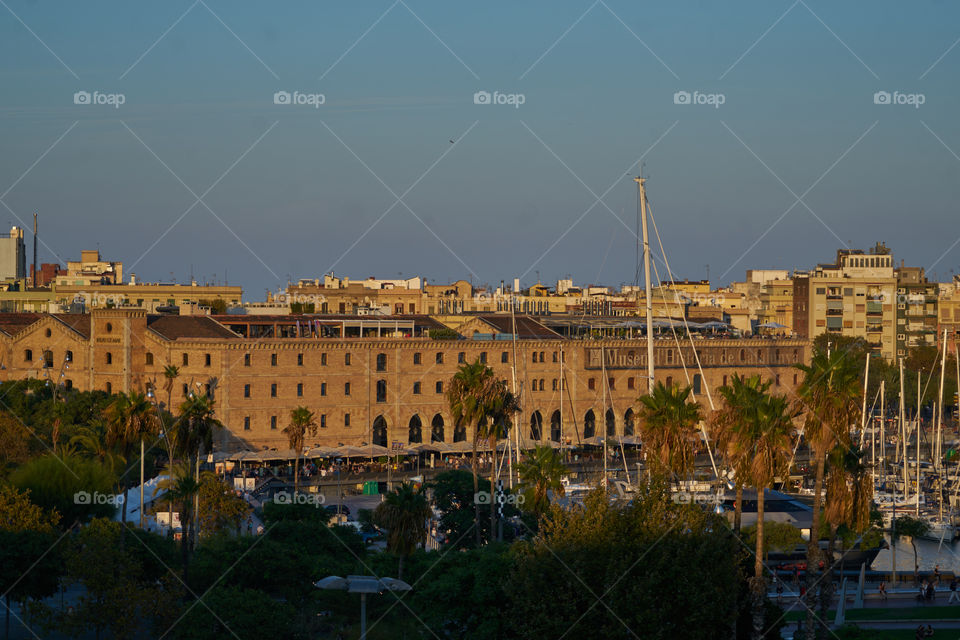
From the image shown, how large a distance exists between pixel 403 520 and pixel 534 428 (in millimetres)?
56512

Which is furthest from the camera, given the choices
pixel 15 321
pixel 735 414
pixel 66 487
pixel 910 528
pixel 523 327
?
pixel 523 327

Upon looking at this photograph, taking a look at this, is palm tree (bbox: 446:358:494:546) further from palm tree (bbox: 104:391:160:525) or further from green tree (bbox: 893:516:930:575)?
green tree (bbox: 893:516:930:575)

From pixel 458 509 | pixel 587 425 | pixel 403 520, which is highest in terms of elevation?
pixel 587 425

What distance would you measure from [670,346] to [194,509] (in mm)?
57374

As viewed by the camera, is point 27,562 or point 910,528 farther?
point 910,528

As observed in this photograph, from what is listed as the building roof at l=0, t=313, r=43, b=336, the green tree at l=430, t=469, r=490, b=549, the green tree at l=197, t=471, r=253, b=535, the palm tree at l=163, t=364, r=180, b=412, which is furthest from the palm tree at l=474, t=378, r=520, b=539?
the building roof at l=0, t=313, r=43, b=336

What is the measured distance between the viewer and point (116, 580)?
3956 cm

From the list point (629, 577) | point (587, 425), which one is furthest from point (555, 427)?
point (629, 577)

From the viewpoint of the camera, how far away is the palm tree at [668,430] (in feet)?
146

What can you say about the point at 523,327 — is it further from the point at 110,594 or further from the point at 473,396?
the point at 110,594

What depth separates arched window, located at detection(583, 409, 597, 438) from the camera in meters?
99.9

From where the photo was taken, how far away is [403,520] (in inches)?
1613

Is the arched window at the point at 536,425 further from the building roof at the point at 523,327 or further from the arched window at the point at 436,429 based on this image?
the arched window at the point at 436,429

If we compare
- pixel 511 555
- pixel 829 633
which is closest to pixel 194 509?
pixel 511 555
